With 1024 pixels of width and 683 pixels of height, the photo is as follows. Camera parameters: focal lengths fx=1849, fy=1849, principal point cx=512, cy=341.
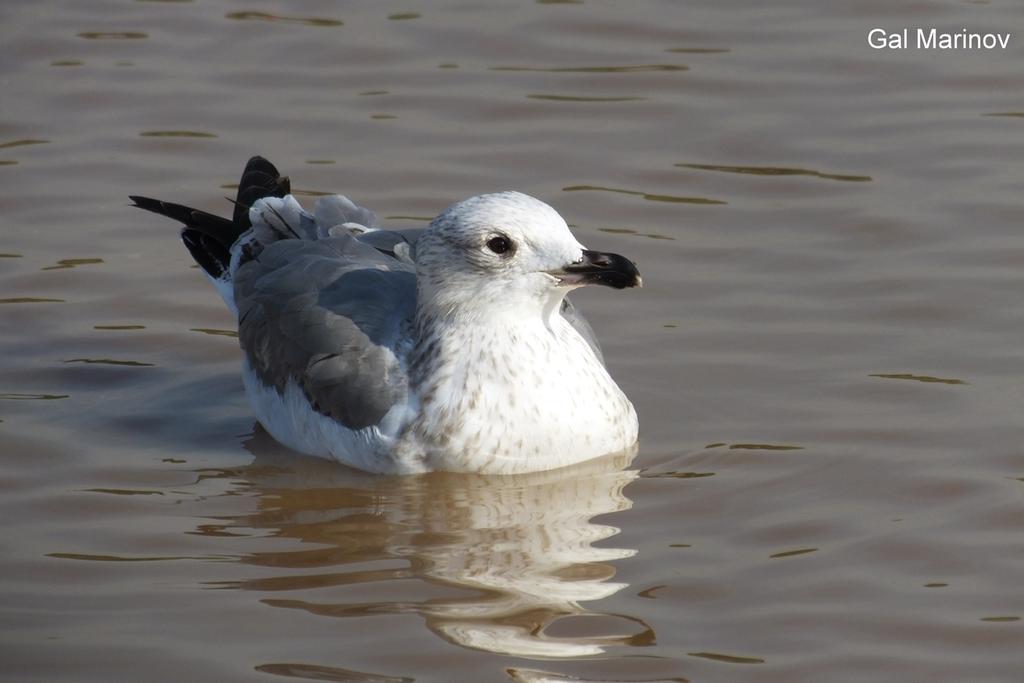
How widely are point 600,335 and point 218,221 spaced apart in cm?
191

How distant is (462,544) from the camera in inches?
265

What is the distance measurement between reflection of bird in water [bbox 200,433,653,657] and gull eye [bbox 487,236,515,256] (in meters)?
0.89

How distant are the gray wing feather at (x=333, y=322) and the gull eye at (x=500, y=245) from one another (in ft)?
2.14

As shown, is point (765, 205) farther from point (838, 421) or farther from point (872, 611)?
point (872, 611)

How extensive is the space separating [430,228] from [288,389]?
94 centimetres

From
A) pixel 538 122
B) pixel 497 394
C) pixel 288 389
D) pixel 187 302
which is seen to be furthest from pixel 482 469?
pixel 538 122

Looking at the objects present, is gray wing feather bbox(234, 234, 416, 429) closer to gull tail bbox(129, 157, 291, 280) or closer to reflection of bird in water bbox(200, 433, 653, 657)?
reflection of bird in water bbox(200, 433, 653, 657)

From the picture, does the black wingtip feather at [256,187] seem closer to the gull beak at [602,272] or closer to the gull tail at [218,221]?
the gull tail at [218,221]

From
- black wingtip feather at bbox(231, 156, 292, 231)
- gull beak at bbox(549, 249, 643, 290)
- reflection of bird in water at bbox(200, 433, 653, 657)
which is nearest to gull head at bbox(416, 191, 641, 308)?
gull beak at bbox(549, 249, 643, 290)

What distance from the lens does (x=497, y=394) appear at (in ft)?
24.0

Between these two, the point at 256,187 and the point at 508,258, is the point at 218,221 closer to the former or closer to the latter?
the point at 256,187

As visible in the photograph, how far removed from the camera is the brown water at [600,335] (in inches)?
236

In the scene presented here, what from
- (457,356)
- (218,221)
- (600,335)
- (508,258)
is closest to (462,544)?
(457,356)

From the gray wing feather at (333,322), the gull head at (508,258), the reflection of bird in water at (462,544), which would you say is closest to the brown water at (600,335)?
the reflection of bird in water at (462,544)
